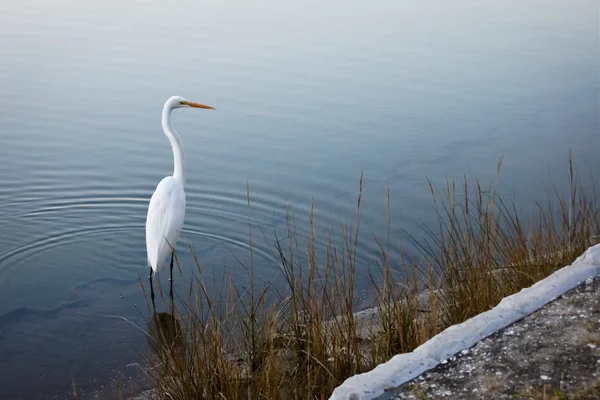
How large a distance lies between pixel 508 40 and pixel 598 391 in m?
10.3

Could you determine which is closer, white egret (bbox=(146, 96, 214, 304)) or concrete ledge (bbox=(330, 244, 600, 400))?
concrete ledge (bbox=(330, 244, 600, 400))

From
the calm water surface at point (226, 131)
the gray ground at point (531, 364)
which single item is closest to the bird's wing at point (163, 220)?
the calm water surface at point (226, 131)

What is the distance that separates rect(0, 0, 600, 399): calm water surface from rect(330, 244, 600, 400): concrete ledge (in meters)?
2.36

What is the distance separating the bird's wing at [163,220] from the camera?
5086mm

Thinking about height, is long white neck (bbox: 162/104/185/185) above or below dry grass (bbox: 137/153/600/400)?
above

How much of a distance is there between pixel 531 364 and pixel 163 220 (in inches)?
142

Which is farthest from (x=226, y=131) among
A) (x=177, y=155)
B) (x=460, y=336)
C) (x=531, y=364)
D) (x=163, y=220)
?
(x=531, y=364)

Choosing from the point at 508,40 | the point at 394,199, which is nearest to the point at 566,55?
the point at 508,40

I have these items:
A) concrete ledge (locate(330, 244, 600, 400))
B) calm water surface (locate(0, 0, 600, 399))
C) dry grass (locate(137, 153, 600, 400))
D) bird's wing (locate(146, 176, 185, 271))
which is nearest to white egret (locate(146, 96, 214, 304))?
bird's wing (locate(146, 176, 185, 271))

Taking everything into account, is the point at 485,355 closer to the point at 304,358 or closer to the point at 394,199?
the point at 304,358

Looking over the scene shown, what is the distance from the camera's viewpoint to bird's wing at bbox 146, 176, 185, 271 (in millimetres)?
5086

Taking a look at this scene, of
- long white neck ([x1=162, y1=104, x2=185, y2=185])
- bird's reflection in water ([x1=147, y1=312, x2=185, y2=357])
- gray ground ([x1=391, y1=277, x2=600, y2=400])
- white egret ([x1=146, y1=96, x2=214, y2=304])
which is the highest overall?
long white neck ([x1=162, y1=104, x2=185, y2=185])

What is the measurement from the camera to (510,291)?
10.5 ft

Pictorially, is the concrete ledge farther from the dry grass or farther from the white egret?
the white egret
